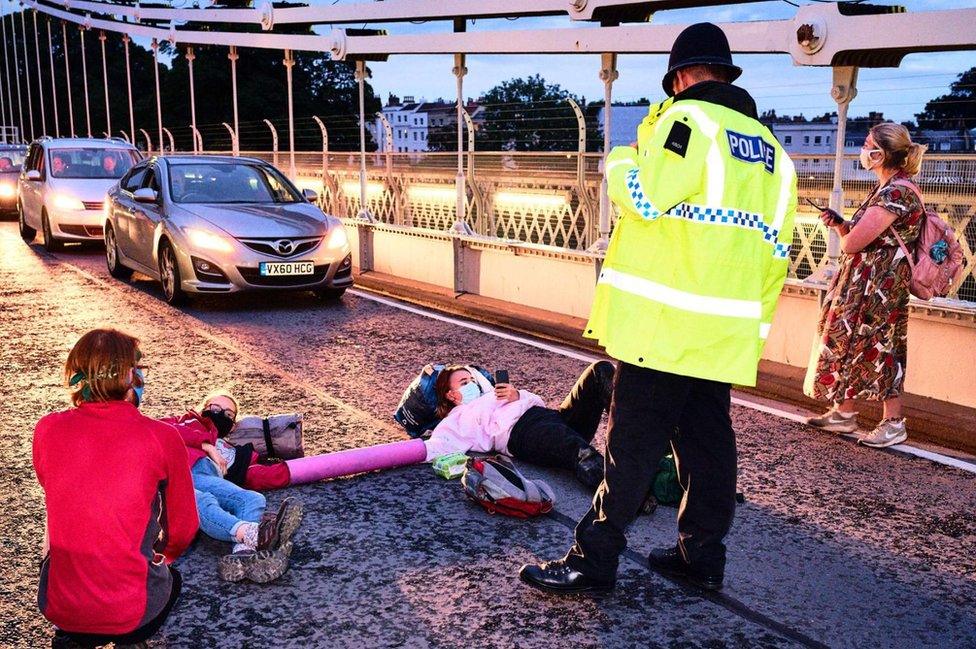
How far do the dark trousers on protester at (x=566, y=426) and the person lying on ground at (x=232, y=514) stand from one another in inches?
52.3

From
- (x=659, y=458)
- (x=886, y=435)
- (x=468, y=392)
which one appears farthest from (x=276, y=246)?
(x=659, y=458)

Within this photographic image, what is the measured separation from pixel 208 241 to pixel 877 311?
6.34 m

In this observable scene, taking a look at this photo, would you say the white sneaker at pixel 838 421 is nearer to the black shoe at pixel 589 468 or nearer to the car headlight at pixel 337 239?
the black shoe at pixel 589 468

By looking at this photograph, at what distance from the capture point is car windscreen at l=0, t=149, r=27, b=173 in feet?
74.2

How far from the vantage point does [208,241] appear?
31.2 ft

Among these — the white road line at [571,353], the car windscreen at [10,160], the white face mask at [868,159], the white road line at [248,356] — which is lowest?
the white road line at [571,353]

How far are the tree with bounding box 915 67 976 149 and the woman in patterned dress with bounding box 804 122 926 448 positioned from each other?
5.36 feet

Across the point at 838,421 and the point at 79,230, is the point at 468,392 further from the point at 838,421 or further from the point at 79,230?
the point at 79,230

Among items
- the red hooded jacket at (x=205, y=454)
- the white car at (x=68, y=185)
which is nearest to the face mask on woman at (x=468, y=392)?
the red hooded jacket at (x=205, y=454)

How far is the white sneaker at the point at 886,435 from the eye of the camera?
17.6 feet

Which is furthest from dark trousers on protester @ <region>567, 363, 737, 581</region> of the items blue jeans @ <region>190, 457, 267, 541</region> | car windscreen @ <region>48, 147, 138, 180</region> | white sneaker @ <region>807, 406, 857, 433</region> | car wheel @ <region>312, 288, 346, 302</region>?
car windscreen @ <region>48, 147, 138, 180</region>

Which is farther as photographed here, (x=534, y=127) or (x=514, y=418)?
(x=534, y=127)

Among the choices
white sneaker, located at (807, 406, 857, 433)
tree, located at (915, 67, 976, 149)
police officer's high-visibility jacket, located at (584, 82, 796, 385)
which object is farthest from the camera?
tree, located at (915, 67, 976, 149)

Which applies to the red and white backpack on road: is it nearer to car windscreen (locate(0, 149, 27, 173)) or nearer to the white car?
the white car
